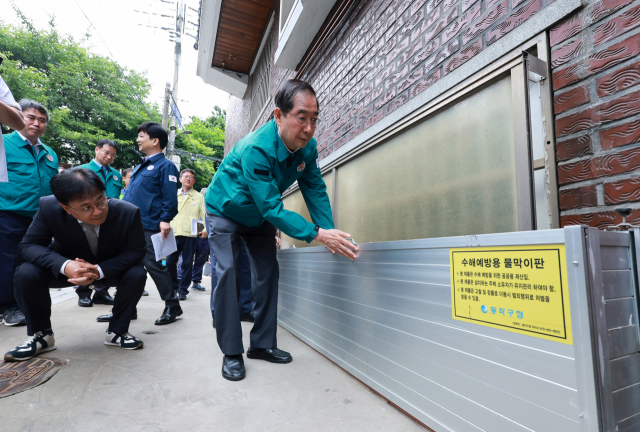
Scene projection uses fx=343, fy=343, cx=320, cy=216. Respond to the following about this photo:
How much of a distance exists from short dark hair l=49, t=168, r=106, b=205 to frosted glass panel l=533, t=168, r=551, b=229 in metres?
2.42

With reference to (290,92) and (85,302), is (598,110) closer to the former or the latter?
(290,92)

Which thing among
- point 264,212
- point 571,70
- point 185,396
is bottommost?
point 185,396

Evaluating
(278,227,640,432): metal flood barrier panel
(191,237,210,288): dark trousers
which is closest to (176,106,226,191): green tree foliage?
(191,237,210,288): dark trousers

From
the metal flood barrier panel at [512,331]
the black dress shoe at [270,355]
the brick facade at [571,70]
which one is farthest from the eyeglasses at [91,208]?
the brick facade at [571,70]

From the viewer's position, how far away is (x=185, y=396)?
170cm

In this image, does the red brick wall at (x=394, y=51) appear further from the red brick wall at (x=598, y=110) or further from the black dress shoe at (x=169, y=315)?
the black dress shoe at (x=169, y=315)

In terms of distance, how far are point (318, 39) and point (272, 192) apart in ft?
9.85

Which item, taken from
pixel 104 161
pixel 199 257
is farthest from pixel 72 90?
pixel 104 161

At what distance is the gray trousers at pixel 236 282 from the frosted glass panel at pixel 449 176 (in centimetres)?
90

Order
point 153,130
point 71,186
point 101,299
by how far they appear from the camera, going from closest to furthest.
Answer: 1. point 71,186
2. point 153,130
3. point 101,299

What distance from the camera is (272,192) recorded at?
1.93 meters

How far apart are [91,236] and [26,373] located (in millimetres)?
867

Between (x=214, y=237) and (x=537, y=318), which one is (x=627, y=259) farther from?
(x=214, y=237)

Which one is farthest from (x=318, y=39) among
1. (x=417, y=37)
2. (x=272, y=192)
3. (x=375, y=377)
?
(x=375, y=377)
